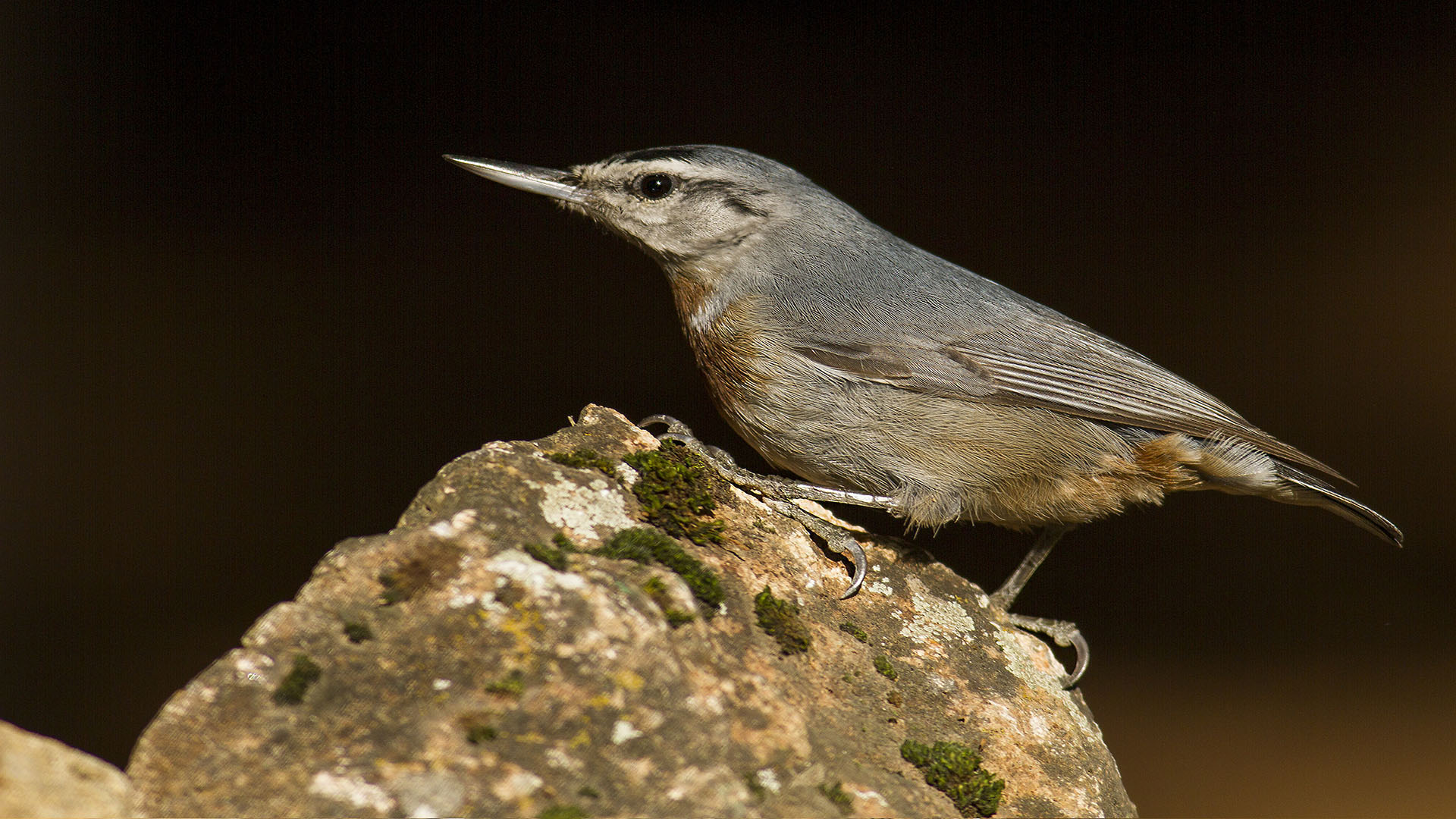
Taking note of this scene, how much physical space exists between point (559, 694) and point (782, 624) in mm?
599

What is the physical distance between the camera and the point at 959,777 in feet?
5.97

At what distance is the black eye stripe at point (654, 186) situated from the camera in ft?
9.43

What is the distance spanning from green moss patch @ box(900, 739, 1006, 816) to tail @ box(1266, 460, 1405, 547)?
1.47 m

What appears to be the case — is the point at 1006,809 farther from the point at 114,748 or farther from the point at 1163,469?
the point at 114,748

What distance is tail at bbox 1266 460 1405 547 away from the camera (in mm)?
2742

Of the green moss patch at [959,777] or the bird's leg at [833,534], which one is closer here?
the green moss patch at [959,777]

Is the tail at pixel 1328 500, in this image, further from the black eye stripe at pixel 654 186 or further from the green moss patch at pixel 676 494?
the black eye stripe at pixel 654 186

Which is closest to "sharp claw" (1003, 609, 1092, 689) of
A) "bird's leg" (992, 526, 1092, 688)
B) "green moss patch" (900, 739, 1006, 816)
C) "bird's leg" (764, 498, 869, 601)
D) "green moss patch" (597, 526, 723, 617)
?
"bird's leg" (992, 526, 1092, 688)

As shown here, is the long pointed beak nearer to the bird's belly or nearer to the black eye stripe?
the black eye stripe

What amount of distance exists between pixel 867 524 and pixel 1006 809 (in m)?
1.69

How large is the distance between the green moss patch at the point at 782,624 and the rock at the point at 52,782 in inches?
41.8

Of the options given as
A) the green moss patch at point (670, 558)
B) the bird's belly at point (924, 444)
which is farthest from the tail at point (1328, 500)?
the green moss patch at point (670, 558)

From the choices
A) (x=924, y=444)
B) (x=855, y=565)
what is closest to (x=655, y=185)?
(x=924, y=444)

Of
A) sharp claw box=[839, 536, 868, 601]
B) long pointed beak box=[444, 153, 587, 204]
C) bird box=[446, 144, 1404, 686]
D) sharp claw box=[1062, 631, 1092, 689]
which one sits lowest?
sharp claw box=[1062, 631, 1092, 689]
